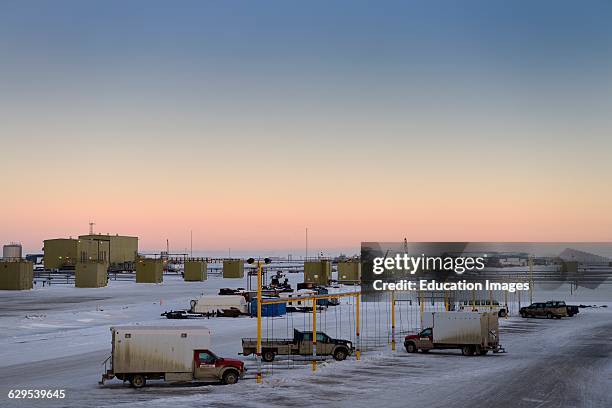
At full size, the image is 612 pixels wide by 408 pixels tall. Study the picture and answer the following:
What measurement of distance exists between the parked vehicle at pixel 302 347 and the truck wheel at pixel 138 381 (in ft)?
27.9

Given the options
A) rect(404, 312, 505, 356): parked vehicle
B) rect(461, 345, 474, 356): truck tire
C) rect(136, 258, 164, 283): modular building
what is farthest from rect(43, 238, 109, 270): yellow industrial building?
rect(461, 345, 474, 356): truck tire

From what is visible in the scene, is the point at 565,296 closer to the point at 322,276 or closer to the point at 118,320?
the point at 322,276

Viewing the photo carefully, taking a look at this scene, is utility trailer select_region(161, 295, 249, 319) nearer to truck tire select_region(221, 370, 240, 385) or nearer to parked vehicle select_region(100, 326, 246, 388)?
truck tire select_region(221, 370, 240, 385)

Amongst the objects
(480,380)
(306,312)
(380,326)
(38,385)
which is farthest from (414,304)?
(38,385)

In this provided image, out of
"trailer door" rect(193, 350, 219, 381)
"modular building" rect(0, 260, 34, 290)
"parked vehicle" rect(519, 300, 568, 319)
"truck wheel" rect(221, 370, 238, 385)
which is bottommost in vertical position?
"parked vehicle" rect(519, 300, 568, 319)

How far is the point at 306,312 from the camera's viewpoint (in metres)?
65.6

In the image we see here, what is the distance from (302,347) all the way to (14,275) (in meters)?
73.0

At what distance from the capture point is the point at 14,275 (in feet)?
312

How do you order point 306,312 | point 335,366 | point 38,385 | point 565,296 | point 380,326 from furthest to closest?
point 565,296 < point 306,312 < point 380,326 < point 335,366 < point 38,385

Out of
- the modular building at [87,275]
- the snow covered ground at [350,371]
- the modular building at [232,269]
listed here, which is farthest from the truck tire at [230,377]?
the modular building at [232,269]

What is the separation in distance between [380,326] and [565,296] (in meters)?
47.0

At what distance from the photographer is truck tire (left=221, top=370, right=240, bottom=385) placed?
28141 mm

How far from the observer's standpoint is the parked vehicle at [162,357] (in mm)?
27156

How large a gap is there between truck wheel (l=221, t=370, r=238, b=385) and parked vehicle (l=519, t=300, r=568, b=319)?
1645 inches
